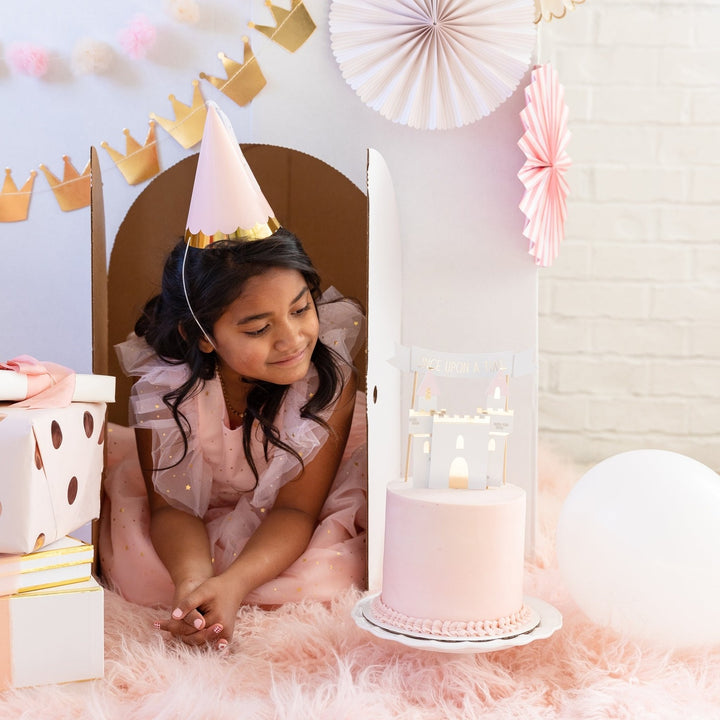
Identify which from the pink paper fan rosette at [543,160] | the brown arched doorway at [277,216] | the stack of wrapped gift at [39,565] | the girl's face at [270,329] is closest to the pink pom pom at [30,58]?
the brown arched doorway at [277,216]

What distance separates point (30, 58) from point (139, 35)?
0.22m

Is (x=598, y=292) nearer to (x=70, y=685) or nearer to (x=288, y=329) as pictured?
(x=288, y=329)

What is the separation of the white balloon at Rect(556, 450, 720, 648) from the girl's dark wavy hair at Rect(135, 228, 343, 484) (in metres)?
0.48

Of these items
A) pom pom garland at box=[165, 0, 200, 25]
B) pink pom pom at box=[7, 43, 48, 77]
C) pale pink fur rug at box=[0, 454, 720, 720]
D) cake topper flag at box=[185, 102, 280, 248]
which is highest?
pom pom garland at box=[165, 0, 200, 25]

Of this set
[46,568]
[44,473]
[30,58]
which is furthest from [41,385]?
[30,58]

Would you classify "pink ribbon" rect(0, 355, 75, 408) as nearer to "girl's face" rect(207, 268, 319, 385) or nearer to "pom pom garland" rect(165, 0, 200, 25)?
"girl's face" rect(207, 268, 319, 385)

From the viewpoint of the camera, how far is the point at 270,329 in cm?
134

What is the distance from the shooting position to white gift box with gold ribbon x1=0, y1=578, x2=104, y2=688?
976mm

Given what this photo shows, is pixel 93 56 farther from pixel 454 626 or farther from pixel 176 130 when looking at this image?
pixel 454 626

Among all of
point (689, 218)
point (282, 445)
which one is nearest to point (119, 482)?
point (282, 445)

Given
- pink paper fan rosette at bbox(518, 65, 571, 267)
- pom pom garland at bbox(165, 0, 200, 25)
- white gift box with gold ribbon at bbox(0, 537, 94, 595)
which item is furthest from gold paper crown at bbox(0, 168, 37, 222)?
pink paper fan rosette at bbox(518, 65, 571, 267)

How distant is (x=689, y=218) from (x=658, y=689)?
144cm

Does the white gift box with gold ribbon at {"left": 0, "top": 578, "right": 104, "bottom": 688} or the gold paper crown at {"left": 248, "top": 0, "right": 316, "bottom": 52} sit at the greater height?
the gold paper crown at {"left": 248, "top": 0, "right": 316, "bottom": 52}

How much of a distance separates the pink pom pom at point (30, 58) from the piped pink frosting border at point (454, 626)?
4.04ft
